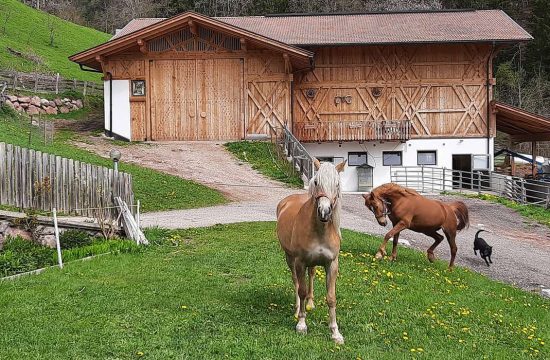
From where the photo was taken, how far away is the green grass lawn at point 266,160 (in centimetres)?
2533

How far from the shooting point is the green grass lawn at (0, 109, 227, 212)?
19.6m

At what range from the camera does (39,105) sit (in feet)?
119

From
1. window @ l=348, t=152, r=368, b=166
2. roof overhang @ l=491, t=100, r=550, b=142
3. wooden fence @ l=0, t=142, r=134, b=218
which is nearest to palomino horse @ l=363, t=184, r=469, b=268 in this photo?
wooden fence @ l=0, t=142, r=134, b=218

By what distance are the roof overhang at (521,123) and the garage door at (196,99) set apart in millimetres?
14179

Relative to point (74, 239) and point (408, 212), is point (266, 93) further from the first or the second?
point (408, 212)

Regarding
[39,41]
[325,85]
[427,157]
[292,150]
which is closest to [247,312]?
[292,150]

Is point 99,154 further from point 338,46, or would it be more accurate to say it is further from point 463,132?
point 463,132

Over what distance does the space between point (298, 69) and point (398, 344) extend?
87.4 feet

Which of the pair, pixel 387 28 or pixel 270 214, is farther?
pixel 387 28

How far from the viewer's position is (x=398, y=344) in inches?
258

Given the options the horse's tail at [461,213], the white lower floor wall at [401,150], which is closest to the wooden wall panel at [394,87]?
the white lower floor wall at [401,150]

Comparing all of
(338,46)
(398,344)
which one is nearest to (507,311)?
(398,344)

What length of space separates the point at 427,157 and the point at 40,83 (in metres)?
25.9

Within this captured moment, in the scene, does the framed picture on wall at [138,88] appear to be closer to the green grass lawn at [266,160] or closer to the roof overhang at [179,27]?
the roof overhang at [179,27]
